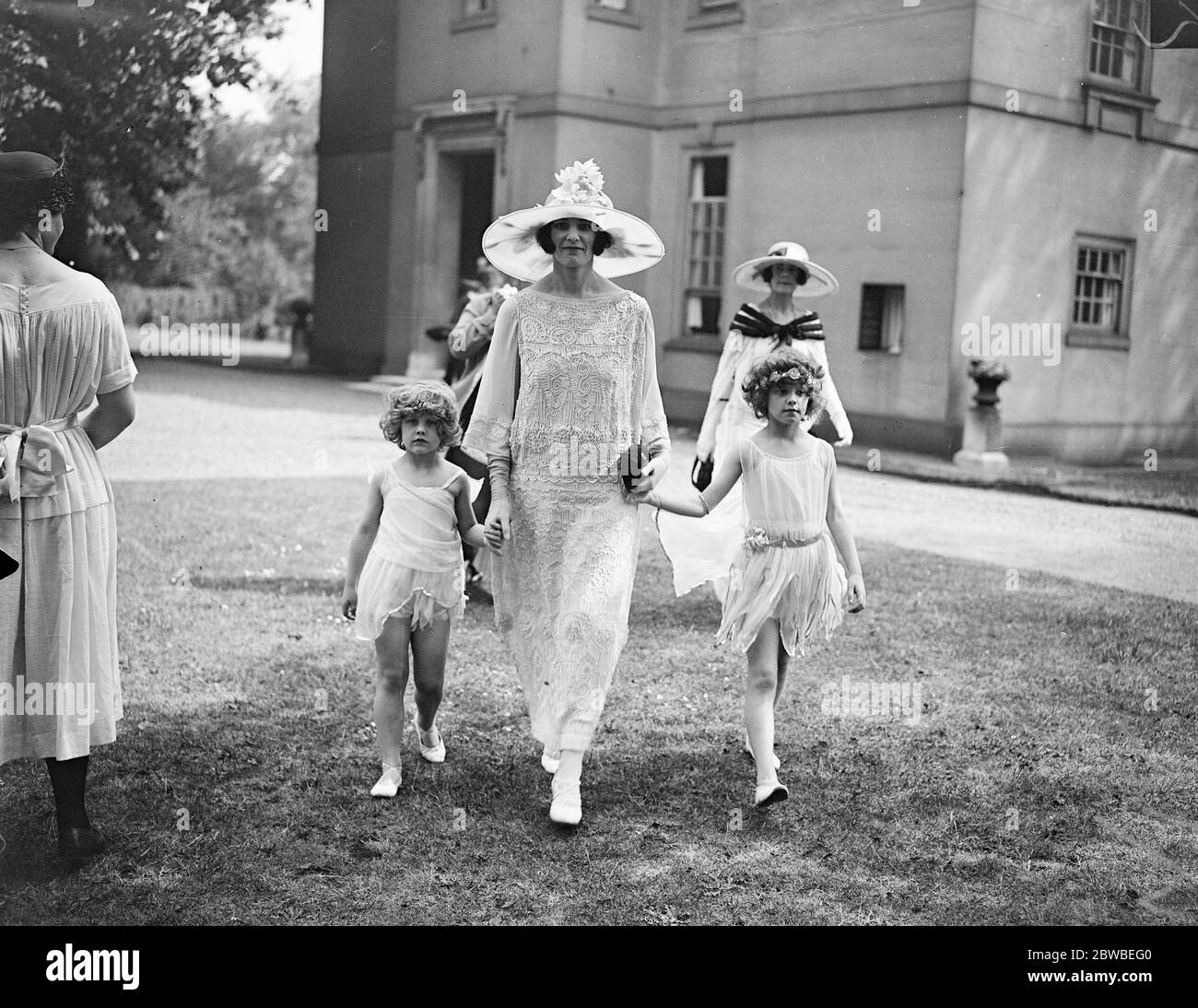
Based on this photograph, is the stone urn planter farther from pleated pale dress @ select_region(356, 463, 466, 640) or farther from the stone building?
pleated pale dress @ select_region(356, 463, 466, 640)

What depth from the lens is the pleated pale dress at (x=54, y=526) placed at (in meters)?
4.11

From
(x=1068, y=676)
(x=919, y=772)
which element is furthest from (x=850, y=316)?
(x=919, y=772)

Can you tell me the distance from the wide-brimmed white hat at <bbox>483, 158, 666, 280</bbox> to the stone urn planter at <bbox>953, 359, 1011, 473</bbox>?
32.5 feet

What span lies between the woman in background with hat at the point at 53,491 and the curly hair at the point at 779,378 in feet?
7.11

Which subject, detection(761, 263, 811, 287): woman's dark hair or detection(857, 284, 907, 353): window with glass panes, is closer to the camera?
detection(761, 263, 811, 287): woman's dark hair

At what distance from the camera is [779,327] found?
7.35 meters

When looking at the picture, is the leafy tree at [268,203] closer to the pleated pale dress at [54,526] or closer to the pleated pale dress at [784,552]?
the pleated pale dress at [784,552]

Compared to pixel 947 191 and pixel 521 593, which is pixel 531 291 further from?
pixel 947 191

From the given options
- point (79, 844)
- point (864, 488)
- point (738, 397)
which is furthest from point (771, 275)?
point (864, 488)

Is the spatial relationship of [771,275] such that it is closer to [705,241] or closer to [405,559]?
[405,559]

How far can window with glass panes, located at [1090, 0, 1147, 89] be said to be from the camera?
30.5ft

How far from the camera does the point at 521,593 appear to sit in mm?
5090

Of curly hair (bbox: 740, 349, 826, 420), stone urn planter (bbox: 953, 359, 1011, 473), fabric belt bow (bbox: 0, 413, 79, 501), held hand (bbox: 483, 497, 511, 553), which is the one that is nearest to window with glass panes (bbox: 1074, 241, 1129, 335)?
stone urn planter (bbox: 953, 359, 1011, 473)

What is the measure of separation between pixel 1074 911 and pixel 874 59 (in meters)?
12.4
